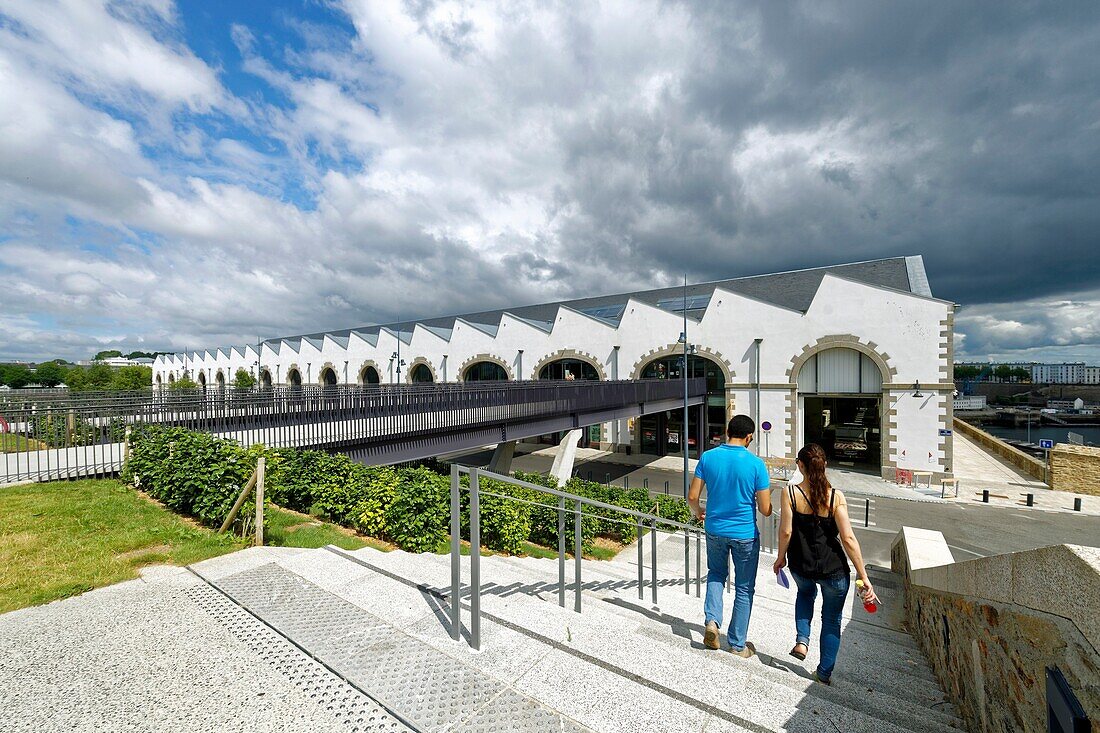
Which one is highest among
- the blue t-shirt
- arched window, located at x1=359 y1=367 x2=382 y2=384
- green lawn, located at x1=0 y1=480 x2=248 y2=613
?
arched window, located at x1=359 y1=367 x2=382 y2=384

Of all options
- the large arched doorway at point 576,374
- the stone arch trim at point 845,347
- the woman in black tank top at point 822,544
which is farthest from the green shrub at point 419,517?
the large arched doorway at point 576,374

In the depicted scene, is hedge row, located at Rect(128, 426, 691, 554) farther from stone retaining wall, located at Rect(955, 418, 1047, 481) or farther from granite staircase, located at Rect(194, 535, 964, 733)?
stone retaining wall, located at Rect(955, 418, 1047, 481)

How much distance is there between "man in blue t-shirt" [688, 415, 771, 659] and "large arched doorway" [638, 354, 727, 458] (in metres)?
23.5

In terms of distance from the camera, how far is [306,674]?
8.89 ft

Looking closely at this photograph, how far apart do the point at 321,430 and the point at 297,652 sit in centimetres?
749

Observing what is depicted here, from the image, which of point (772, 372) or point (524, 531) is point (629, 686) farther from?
point (772, 372)

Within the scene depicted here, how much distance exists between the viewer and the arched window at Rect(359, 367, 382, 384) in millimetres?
44222

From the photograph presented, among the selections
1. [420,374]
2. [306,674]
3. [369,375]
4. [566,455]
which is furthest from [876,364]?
[369,375]

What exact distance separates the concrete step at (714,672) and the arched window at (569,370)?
26879 mm

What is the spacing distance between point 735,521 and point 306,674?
3071mm

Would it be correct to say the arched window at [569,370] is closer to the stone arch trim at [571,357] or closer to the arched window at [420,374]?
the stone arch trim at [571,357]

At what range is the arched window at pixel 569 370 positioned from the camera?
3156cm

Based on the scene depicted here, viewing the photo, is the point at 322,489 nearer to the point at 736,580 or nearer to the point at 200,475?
the point at 200,475

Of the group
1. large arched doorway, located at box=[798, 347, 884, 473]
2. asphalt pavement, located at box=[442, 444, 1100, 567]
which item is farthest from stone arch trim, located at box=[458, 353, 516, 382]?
large arched doorway, located at box=[798, 347, 884, 473]
